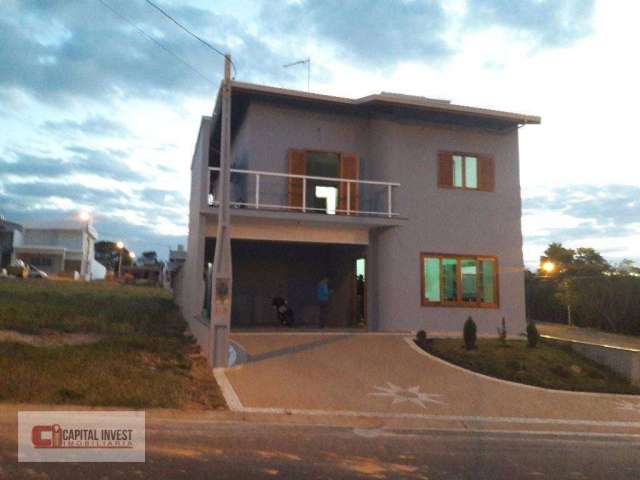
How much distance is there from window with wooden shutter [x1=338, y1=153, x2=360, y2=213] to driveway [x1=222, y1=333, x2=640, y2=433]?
5.23 m

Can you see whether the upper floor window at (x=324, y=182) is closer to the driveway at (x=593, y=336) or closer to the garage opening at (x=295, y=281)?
the garage opening at (x=295, y=281)

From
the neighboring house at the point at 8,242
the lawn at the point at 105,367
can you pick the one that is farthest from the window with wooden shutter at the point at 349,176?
the neighboring house at the point at 8,242

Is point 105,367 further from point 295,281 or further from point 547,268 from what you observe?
point 547,268

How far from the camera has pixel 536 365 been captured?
504 inches

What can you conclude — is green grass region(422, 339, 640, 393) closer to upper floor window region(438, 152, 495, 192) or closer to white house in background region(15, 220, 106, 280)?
upper floor window region(438, 152, 495, 192)

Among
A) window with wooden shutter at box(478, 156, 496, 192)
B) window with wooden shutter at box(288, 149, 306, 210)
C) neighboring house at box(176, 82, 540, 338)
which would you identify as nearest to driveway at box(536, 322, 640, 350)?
neighboring house at box(176, 82, 540, 338)

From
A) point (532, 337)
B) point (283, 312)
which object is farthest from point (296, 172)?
point (532, 337)

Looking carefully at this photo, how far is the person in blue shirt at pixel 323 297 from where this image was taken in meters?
17.6

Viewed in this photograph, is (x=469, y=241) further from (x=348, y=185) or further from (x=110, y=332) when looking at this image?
(x=110, y=332)

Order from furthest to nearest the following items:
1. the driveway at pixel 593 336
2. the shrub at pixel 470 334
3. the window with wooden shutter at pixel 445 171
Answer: the driveway at pixel 593 336 → the window with wooden shutter at pixel 445 171 → the shrub at pixel 470 334

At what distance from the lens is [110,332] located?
47.5 ft

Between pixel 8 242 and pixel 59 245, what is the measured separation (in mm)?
6601

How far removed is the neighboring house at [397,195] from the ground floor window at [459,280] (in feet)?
0.09

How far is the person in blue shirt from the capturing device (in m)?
17.6
